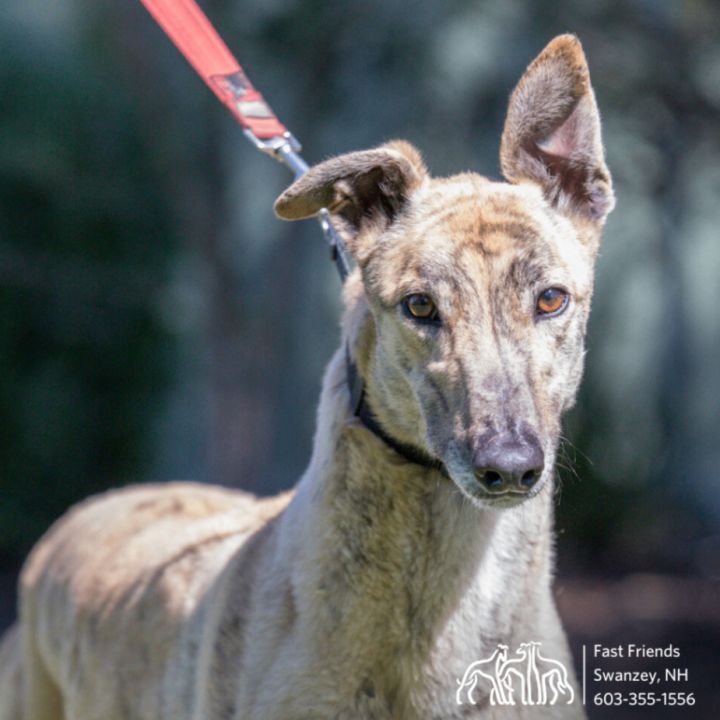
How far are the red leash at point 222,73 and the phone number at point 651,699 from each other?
2.66 metres

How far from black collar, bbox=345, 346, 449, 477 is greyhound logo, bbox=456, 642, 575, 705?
1.43 ft

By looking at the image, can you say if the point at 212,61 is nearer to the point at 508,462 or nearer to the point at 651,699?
the point at 508,462

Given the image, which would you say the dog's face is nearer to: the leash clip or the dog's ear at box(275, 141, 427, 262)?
the dog's ear at box(275, 141, 427, 262)

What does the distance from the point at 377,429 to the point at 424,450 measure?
0.12 meters

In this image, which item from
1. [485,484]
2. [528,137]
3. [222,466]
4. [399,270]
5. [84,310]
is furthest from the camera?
[84,310]

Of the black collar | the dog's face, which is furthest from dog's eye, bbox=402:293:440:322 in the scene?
the black collar

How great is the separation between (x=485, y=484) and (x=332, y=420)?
1.68 feet

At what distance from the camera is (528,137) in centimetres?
314

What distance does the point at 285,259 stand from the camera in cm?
865

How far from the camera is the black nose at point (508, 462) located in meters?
2.56

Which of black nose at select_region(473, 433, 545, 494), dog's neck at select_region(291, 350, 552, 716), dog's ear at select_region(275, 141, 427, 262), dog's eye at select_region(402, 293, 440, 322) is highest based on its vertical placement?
dog's ear at select_region(275, 141, 427, 262)

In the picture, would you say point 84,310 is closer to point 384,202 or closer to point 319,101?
point 319,101

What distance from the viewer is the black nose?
8.41 ft

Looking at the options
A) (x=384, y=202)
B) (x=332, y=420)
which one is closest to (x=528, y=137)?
(x=384, y=202)
